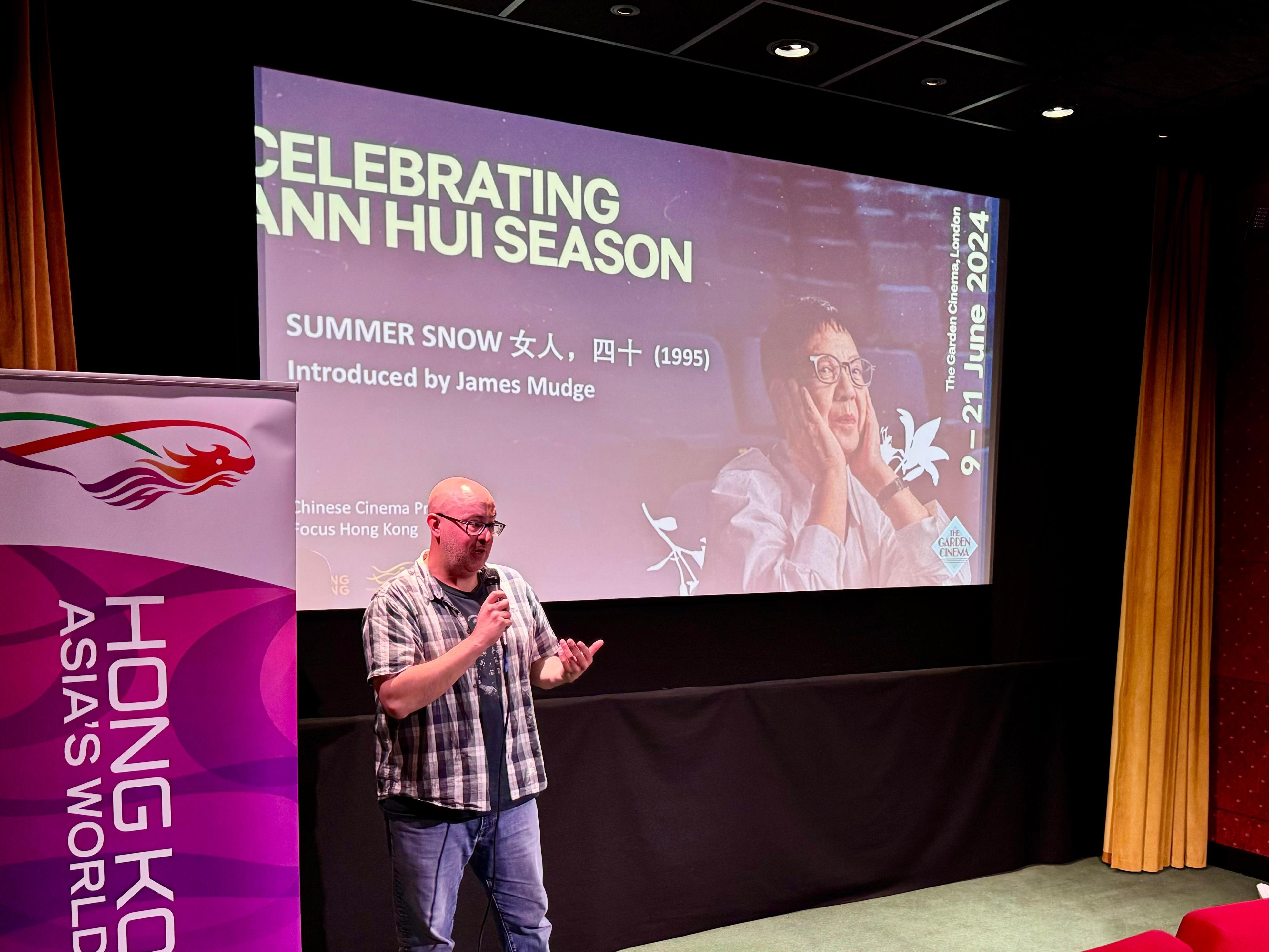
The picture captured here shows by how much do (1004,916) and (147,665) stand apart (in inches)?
121

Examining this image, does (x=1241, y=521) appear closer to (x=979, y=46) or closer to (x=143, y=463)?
(x=979, y=46)

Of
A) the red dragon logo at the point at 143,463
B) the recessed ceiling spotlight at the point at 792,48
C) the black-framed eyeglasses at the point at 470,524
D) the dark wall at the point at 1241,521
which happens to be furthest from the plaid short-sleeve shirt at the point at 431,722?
the dark wall at the point at 1241,521

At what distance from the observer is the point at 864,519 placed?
4.10 metres

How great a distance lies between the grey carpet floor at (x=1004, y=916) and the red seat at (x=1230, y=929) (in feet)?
6.85

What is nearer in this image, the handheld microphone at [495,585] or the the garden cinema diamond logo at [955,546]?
the handheld microphone at [495,585]

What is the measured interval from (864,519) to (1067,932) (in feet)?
5.20

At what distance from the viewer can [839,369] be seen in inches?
159

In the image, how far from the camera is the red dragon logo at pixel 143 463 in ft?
7.13

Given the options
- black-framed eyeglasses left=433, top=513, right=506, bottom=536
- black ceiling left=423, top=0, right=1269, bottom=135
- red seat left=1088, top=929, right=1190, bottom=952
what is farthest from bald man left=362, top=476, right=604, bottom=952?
black ceiling left=423, top=0, right=1269, bottom=135

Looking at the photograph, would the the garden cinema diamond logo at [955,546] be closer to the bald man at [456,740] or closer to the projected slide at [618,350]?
the projected slide at [618,350]

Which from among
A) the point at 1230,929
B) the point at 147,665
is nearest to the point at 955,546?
the point at 1230,929

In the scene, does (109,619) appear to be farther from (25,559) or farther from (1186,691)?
(1186,691)

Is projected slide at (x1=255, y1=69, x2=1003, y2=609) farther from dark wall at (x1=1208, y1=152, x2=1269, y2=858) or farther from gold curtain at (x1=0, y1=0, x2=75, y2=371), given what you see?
dark wall at (x1=1208, y1=152, x2=1269, y2=858)

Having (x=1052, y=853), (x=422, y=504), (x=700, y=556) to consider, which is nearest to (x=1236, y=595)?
(x=1052, y=853)
